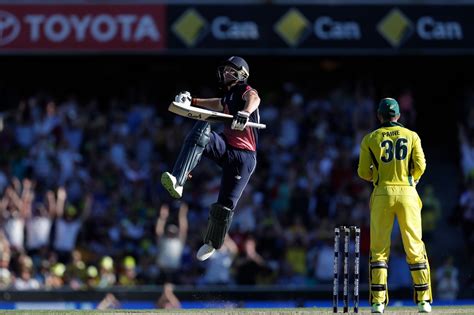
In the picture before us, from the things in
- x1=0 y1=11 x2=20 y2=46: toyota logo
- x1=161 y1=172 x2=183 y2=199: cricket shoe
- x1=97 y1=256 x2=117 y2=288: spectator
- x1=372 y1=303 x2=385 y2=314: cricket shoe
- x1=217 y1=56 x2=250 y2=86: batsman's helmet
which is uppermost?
x1=0 y1=11 x2=20 y2=46: toyota logo

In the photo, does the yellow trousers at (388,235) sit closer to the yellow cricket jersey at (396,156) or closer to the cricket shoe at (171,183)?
the yellow cricket jersey at (396,156)

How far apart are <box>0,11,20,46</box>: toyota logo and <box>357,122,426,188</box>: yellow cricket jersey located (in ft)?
43.4

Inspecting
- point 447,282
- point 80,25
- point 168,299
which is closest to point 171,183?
point 168,299

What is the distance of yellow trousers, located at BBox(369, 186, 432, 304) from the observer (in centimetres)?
1383

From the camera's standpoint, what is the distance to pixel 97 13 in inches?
1014

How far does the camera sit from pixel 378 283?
1388cm

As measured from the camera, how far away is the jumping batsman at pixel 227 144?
14227mm

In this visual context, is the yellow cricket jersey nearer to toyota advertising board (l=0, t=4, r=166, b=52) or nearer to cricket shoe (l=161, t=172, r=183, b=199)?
cricket shoe (l=161, t=172, r=183, b=199)

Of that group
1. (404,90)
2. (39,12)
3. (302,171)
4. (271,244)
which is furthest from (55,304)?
(404,90)

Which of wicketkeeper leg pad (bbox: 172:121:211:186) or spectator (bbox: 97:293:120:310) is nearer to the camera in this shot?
wicketkeeper leg pad (bbox: 172:121:211:186)

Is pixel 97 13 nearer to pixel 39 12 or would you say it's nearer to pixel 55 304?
pixel 39 12

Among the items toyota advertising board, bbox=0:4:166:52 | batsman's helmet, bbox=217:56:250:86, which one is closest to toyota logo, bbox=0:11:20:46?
toyota advertising board, bbox=0:4:166:52

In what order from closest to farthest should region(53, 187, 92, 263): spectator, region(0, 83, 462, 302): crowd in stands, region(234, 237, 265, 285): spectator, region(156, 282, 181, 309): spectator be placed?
region(156, 282, 181, 309): spectator → region(234, 237, 265, 285): spectator → region(0, 83, 462, 302): crowd in stands → region(53, 187, 92, 263): spectator

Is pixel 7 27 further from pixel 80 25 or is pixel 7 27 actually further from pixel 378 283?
pixel 378 283
